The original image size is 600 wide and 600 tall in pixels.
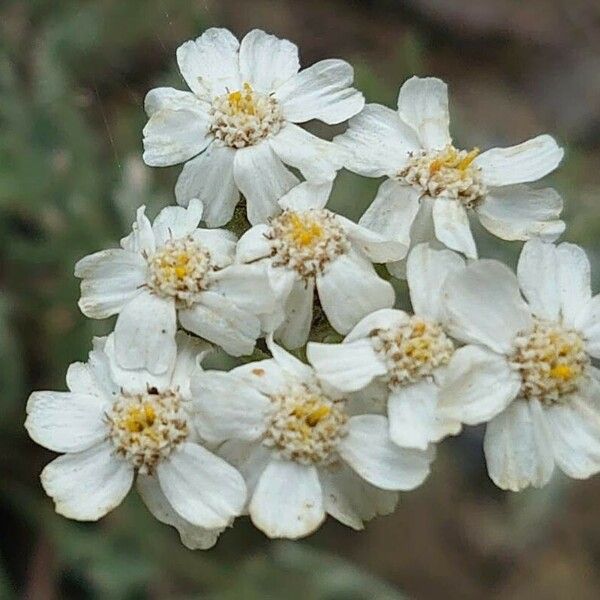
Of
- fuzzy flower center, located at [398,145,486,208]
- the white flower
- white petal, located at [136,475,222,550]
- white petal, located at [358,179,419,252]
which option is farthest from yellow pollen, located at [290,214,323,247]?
white petal, located at [136,475,222,550]

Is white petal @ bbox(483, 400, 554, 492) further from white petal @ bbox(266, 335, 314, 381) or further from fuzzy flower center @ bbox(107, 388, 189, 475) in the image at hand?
fuzzy flower center @ bbox(107, 388, 189, 475)

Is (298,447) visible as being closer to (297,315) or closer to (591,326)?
(297,315)

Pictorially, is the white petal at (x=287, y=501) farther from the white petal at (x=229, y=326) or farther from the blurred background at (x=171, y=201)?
the blurred background at (x=171, y=201)

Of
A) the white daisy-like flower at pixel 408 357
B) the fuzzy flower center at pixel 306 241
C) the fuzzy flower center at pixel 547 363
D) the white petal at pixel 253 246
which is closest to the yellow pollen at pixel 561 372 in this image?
the fuzzy flower center at pixel 547 363

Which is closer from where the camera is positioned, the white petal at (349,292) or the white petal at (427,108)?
the white petal at (349,292)

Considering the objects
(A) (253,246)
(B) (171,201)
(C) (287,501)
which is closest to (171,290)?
(A) (253,246)

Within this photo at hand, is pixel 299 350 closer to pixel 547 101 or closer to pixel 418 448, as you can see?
pixel 418 448
